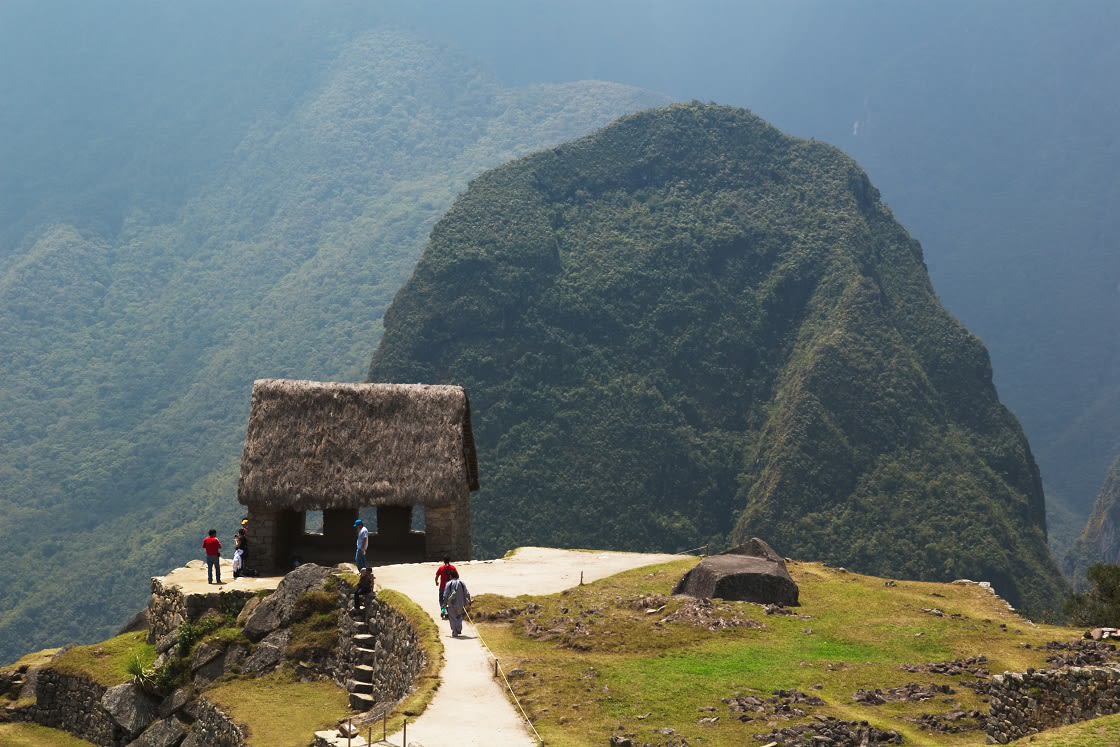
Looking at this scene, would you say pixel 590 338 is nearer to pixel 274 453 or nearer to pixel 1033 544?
pixel 1033 544

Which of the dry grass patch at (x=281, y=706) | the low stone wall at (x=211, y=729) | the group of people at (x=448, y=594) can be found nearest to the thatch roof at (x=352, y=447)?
the group of people at (x=448, y=594)

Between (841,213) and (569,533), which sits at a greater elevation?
(841,213)

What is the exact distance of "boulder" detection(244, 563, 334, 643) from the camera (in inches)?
1151

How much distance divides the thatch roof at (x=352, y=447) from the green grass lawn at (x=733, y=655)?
5798 millimetres

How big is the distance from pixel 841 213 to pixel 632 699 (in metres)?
104

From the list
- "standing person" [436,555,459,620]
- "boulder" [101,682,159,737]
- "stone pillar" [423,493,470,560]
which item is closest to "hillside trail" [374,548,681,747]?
"standing person" [436,555,459,620]

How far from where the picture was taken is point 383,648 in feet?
84.4

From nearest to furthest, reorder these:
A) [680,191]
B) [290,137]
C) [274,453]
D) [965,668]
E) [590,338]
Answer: [965,668], [274,453], [590,338], [680,191], [290,137]

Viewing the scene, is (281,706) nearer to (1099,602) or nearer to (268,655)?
(268,655)

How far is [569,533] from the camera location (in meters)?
93.3

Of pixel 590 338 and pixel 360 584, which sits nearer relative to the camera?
pixel 360 584

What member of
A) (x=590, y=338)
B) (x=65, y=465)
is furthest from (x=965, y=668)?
(x=65, y=465)

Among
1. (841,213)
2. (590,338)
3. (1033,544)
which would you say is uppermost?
(841,213)

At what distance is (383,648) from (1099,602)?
23893 mm
